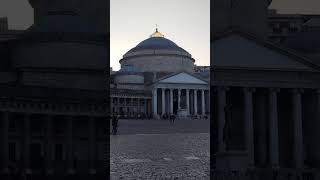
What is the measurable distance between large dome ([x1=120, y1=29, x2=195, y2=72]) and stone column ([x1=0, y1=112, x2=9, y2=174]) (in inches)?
2606

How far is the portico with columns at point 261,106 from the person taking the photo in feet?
27.7

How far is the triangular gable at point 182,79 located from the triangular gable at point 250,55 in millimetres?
62564

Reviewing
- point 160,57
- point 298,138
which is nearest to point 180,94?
point 160,57

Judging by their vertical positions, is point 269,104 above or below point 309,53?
below

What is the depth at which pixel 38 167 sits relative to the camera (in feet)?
27.5

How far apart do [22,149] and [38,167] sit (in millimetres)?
397

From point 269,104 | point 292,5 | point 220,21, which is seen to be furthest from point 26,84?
point 292,5

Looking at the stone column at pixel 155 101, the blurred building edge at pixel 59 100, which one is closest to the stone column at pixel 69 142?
the blurred building edge at pixel 59 100

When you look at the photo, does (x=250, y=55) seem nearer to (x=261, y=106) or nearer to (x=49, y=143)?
(x=261, y=106)

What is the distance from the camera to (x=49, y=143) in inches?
331

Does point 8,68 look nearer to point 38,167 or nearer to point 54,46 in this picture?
point 54,46

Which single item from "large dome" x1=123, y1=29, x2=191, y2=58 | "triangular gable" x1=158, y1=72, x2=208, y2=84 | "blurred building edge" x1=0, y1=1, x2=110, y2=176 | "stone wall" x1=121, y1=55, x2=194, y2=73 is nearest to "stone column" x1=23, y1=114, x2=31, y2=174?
"blurred building edge" x1=0, y1=1, x2=110, y2=176

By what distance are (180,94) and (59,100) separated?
6539 cm

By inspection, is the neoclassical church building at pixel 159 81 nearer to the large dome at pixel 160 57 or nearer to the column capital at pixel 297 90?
the large dome at pixel 160 57
